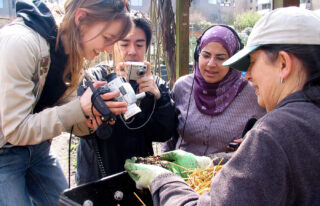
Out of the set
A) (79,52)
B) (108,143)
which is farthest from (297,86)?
(108,143)

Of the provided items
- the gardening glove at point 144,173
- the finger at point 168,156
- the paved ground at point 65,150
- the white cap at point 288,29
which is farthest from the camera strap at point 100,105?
the paved ground at point 65,150

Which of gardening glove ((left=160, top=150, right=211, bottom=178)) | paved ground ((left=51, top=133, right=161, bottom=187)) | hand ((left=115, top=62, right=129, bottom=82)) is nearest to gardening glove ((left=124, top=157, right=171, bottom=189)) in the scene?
gardening glove ((left=160, top=150, right=211, bottom=178))

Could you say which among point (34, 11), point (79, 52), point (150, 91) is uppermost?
point (34, 11)

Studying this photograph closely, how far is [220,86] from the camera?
2.12 metres

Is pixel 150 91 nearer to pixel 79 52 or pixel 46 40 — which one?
pixel 79 52

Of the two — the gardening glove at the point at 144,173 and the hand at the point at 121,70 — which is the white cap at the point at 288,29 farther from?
the hand at the point at 121,70

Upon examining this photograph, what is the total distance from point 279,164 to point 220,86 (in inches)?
54.7

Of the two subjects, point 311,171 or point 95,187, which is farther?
point 95,187

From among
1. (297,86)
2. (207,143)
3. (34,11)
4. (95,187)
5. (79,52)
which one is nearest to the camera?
(297,86)

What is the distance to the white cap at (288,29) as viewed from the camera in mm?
906

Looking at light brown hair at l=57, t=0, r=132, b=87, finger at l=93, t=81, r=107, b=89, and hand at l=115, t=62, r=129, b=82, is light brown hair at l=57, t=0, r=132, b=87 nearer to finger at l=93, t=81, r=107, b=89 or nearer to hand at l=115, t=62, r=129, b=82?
finger at l=93, t=81, r=107, b=89

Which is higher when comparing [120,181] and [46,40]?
[46,40]

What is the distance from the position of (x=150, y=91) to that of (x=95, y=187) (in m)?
0.78

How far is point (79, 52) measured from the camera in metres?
1.57
